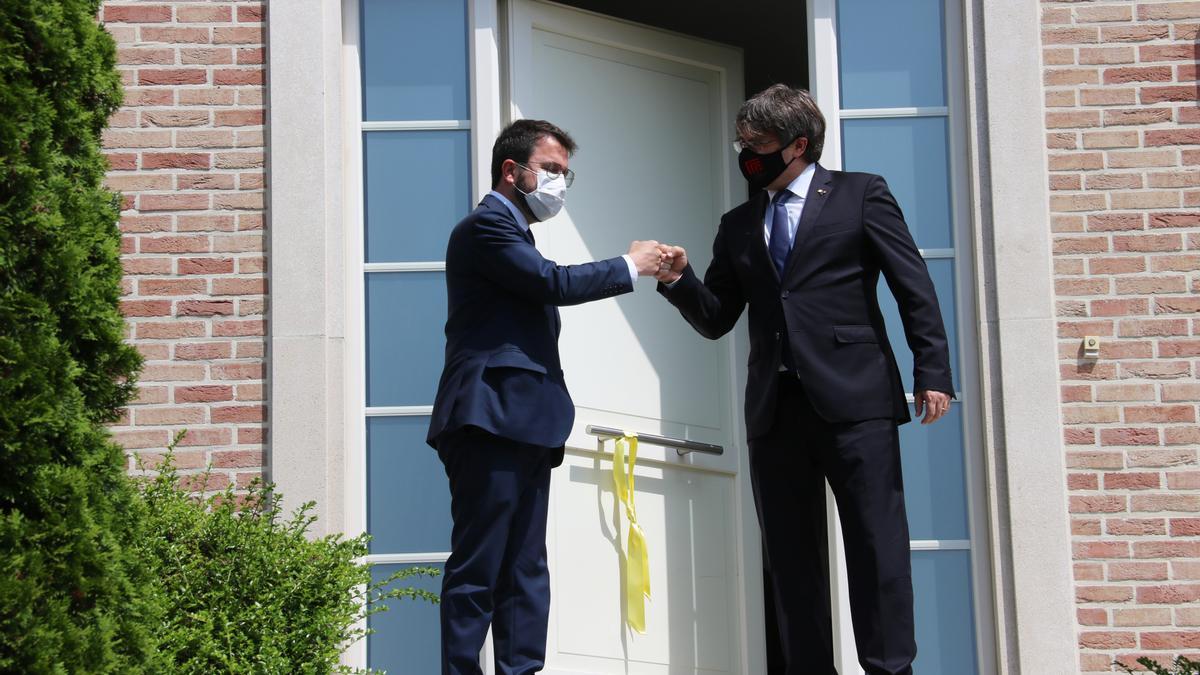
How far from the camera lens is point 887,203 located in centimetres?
468

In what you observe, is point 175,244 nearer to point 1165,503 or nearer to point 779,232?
point 779,232

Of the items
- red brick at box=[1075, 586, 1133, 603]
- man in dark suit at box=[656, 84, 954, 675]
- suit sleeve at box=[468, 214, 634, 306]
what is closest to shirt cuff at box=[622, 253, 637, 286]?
suit sleeve at box=[468, 214, 634, 306]

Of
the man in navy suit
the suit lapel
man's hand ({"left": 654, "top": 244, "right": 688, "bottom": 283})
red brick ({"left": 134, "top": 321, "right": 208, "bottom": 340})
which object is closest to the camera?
the man in navy suit

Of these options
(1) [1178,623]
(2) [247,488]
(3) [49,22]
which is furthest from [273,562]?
(1) [1178,623]

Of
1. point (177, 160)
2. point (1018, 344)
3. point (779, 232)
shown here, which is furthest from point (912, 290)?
point (177, 160)

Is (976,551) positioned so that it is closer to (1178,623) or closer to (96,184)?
(1178,623)

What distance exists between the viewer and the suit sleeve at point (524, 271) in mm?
4543

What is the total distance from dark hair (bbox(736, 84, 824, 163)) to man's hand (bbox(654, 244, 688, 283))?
41 cm

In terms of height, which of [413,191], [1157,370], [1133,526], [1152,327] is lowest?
[1133,526]

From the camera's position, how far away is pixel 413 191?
5.60 m

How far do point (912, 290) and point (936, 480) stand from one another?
111cm

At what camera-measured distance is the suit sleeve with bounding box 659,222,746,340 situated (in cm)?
491

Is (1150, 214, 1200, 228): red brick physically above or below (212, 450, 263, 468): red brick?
above

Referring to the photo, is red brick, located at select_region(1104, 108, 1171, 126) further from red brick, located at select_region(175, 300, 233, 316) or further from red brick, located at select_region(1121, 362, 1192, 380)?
red brick, located at select_region(175, 300, 233, 316)
